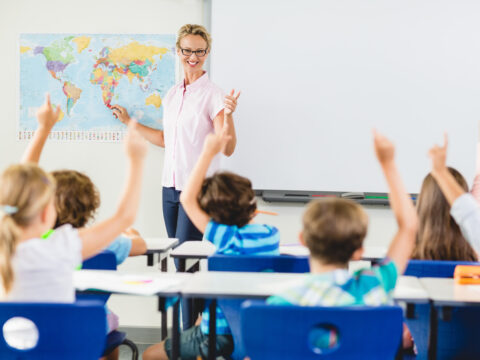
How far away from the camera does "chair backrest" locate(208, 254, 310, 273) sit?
2182 millimetres

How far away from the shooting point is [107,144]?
4094mm

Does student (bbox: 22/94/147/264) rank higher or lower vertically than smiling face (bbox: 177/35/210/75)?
lower

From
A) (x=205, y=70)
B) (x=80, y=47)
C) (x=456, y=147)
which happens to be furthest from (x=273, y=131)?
(x=80, y=47)

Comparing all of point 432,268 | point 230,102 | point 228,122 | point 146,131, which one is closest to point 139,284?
point 432,268

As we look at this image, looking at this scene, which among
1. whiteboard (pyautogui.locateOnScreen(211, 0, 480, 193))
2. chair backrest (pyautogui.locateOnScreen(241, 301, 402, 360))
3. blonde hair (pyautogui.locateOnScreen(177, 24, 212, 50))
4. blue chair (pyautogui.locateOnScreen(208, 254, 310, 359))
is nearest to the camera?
chair backrest (pyautogui.locateOnScreen(241, 301, 402, 360))

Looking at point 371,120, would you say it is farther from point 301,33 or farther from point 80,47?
point 80,47

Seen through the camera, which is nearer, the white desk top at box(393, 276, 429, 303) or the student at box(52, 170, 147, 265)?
Result: the white desk top at box(393, 276, 429, 303)

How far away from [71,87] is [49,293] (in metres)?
2.67

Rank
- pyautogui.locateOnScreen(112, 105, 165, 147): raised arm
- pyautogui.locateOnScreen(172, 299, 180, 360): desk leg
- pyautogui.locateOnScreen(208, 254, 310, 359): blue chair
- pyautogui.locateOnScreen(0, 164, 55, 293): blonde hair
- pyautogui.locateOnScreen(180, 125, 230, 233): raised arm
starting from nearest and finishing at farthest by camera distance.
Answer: pyautogui.locateOnScreen(0, 164, 55, 293): blonde hair → pyautogui.locateOnScreen(172, 299, 180, 360): desk leg → pyautogui.locateOnScreen(208, 254, 310, 359): blue chair → pyautogui.locateOnScreen(180, 125, 230, 233): raised arm → pyautogui.locateOnScreen(112, 105, 165, 147): raised arm

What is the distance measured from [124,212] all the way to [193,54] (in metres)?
2.05

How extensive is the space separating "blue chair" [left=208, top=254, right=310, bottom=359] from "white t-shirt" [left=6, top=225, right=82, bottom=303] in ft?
2.05

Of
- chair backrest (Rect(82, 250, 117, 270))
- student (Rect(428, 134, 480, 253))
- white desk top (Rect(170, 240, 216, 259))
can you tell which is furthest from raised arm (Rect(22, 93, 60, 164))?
student (Rect(428, 134, 480, 253))

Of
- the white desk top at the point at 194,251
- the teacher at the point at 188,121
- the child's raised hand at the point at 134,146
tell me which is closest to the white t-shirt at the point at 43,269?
the child's raised hand at the point at 134,146

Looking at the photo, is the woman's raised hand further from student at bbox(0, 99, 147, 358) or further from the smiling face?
student at bbox(0, 99, 147, 358)
